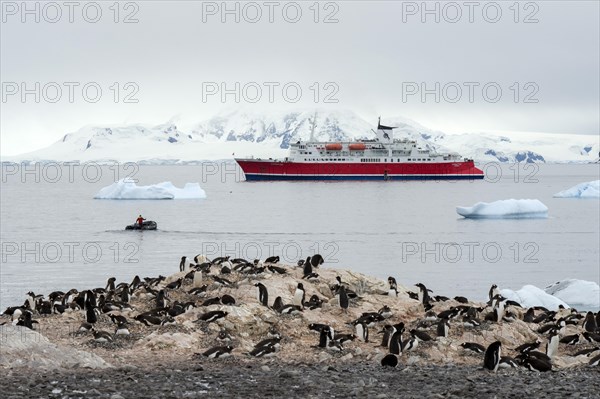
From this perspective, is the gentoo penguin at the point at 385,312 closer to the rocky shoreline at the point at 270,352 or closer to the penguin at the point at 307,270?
the rocky shoreline at the point at 270,352

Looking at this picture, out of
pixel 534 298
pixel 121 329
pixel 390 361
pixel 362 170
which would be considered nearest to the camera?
pixel 390 361

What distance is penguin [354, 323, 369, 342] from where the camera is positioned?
46.7 ft

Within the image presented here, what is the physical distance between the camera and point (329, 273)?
728 inches

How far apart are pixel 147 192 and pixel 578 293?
65.7m

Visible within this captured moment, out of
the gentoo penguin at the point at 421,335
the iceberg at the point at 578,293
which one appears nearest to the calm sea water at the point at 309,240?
the iceberg at the point at 578,293

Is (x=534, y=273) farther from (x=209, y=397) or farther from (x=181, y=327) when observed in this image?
(x=209, y=397)

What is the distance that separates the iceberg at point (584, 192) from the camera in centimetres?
9125

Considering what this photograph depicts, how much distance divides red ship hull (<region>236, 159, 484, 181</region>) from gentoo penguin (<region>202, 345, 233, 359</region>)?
103 m

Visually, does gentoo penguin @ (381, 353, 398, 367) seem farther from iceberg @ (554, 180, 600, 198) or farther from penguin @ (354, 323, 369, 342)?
iceberg @ (554, 180, 600, 198)

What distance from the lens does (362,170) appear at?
386 ft

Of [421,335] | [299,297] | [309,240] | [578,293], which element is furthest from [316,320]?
[309,240]

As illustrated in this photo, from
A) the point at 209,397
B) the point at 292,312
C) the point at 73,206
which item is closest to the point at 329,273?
the point at 292,312

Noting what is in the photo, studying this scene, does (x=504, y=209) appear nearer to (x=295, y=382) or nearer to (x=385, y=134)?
(x=385, y=134)

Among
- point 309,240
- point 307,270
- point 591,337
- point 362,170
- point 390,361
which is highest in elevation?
point 362,170
